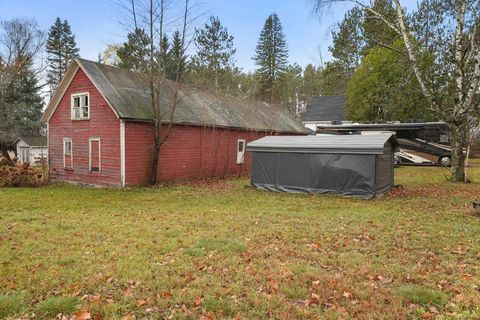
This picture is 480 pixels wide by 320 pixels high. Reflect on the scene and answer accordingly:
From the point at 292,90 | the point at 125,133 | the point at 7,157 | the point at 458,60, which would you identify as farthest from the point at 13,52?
the point at 292,90

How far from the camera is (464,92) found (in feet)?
46.1

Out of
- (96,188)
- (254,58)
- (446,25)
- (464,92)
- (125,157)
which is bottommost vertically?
(96,188)

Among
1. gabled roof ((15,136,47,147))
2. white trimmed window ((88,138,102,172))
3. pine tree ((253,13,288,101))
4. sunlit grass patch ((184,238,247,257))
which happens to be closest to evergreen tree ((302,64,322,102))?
pine tree ((253,13,288,101))

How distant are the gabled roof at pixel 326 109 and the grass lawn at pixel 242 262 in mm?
26083

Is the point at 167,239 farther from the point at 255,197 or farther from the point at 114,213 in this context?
the point at 255,197

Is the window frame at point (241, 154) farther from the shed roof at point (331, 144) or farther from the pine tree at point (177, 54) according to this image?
the shed roof at point (331, 144)

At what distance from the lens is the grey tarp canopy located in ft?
37.8

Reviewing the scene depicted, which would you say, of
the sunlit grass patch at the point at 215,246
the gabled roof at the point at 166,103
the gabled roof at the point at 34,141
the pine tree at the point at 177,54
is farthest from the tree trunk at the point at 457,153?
the gabled roof at the point at 34,141

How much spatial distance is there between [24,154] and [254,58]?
2877cm

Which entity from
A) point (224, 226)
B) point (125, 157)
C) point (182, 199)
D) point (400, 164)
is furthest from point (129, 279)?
point (400, 164)

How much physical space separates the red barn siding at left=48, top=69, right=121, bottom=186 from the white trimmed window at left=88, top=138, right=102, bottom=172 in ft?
0.62

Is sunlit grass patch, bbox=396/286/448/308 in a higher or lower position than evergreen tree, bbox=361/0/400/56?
lower

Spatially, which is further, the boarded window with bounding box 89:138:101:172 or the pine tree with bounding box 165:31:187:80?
the boarded window with bounding box 89:138:101:172

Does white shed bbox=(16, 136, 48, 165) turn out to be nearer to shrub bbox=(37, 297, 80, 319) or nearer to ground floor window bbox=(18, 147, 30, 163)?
ground floor window bbox=(18, 147, 30, 163)
